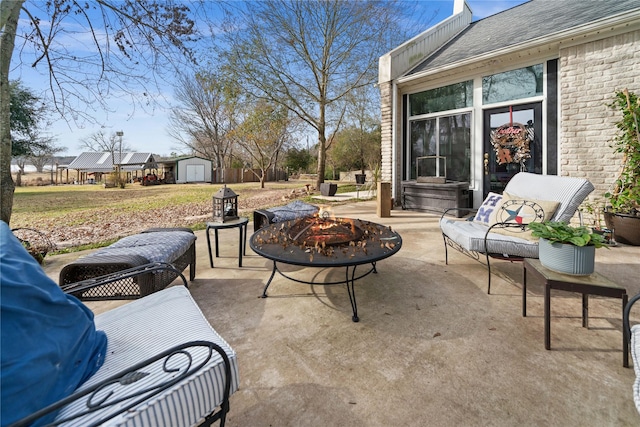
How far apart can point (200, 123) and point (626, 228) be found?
27.0 metres

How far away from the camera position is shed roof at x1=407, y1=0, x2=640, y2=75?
16.8 ft

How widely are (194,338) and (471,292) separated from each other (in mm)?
2442

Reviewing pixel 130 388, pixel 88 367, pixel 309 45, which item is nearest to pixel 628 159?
pixel 130 388

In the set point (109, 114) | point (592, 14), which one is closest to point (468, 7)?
point (592, 14)

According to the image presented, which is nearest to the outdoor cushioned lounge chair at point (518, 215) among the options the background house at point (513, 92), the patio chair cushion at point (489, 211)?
the patio chair cushion at point (489, 211)

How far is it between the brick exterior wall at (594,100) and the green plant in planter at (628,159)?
21 cm

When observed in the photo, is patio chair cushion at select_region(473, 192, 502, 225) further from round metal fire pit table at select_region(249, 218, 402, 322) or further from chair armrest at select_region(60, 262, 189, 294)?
chair armrest at select_region(60, 262, 189, 294)

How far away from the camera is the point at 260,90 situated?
1138cm

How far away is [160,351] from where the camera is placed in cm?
117

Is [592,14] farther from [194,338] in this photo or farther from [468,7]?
[194,338]

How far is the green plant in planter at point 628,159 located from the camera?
4.25m

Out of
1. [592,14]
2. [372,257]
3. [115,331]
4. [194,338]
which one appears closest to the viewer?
[194,338]

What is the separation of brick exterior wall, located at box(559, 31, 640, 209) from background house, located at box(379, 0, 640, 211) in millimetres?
13

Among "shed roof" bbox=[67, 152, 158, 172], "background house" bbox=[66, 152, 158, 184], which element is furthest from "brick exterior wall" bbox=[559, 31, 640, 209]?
"shed roof" bbox=[67, 152, 158, 172]
